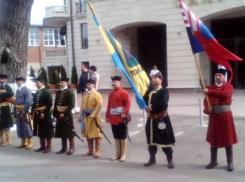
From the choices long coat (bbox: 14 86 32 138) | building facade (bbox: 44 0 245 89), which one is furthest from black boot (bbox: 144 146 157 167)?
building facade (bbox: 44 0 245 89)

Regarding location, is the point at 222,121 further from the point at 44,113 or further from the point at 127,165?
the point at 44,113

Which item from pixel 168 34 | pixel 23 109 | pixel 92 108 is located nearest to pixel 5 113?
pixel 23 109

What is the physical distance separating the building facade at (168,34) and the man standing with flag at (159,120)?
1465 cm

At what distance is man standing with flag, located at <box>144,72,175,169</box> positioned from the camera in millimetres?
6707

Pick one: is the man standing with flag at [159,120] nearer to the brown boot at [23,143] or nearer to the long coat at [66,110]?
the long coat at [66,110]

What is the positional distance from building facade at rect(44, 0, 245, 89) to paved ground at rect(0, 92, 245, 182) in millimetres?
11977

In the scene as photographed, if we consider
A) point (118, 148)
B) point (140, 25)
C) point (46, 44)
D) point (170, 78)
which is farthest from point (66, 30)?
point (118, 148)

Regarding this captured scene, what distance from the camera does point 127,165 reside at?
7188 mm

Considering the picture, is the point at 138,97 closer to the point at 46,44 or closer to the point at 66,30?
the point at 66,30

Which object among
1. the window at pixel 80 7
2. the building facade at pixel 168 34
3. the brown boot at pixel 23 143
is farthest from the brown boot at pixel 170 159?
the window at pixel 80 7

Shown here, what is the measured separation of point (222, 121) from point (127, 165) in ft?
6.75

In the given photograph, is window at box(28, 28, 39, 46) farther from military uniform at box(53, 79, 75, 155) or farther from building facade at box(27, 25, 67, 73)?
military uniform at box(53, 79, 75, 155)

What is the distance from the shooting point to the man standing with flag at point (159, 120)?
264 inches

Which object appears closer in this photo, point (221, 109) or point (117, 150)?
point (221, 109)
